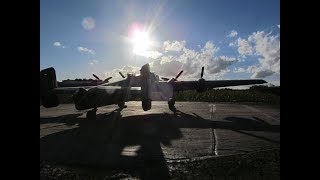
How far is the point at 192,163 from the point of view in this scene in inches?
355

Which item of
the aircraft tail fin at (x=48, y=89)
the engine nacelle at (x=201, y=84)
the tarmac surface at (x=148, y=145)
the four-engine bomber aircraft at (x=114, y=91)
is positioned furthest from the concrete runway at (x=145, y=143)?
the engine nacelle at (x=201, y=84)

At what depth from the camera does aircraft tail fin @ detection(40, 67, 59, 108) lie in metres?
19.4

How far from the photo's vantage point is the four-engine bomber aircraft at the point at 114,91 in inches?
728

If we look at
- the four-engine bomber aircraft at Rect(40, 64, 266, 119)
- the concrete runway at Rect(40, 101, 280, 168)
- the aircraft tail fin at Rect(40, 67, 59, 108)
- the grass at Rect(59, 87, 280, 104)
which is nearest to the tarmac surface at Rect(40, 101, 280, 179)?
the concrete runway at Rect(40, 101, 280, 168)

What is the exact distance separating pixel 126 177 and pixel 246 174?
2998 millimetres

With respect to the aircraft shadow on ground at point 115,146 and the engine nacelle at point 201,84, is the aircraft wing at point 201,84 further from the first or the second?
the aircraft shadow on ground at point 115,146

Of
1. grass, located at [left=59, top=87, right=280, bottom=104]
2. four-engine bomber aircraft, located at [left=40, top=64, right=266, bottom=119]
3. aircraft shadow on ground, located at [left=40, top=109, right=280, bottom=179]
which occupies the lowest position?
aircraft shadow on ground, located at [left=40, top=109, right=280, bottom=179]

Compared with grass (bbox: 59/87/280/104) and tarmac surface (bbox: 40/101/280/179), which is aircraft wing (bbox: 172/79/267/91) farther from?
tarmac surface (bbox: 40/101/280/179)

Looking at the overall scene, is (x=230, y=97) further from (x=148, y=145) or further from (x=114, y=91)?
(x=148, y=145)

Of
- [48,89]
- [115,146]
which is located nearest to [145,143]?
[115,146]

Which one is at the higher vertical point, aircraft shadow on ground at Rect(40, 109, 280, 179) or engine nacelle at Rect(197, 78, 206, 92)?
engine nacelle at Rect(197, 78, 206, 92)
